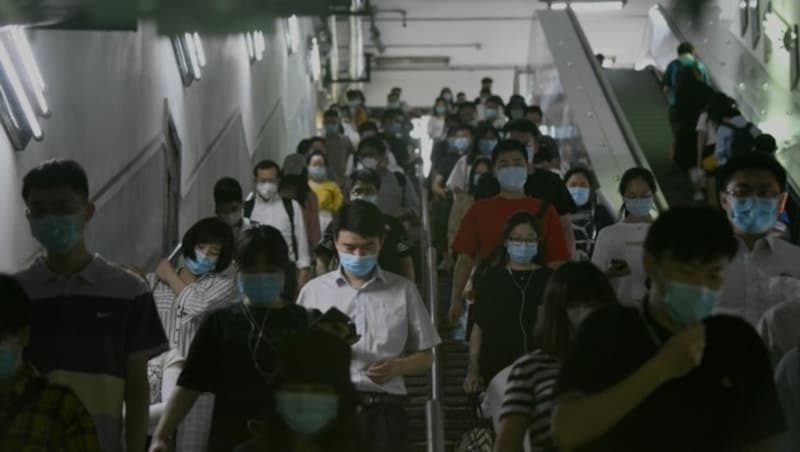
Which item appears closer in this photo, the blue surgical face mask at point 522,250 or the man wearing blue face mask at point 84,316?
the man wearing blue face mask at point 84,316

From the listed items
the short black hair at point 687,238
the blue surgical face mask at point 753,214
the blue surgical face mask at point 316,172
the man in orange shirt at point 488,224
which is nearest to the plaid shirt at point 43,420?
the short black hair at point 687,238

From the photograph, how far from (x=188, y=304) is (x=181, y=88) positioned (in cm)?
608

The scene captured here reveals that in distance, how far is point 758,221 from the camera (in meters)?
5.02

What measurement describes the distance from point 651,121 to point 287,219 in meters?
6.73

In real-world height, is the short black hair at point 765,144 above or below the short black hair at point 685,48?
below

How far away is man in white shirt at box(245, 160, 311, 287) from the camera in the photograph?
9.22m

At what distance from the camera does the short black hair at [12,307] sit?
11.2ft

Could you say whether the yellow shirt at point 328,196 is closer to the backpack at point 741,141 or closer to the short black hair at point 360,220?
the backpack at point 741,141

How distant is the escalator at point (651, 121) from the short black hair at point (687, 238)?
8.25 m

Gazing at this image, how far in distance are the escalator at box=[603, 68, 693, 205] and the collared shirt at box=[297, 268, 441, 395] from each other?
6.10 metres

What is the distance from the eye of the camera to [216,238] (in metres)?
6.39

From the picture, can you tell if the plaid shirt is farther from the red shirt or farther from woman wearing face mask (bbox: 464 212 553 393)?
the red shirt

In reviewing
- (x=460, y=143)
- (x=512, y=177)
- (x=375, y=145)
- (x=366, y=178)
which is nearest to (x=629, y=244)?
(x=512, y=177)

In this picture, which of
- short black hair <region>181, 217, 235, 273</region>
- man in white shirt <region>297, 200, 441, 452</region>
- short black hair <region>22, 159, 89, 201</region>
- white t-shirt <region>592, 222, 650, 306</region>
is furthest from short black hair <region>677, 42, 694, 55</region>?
short black hair <region>22, 159, 89, 201</region>
